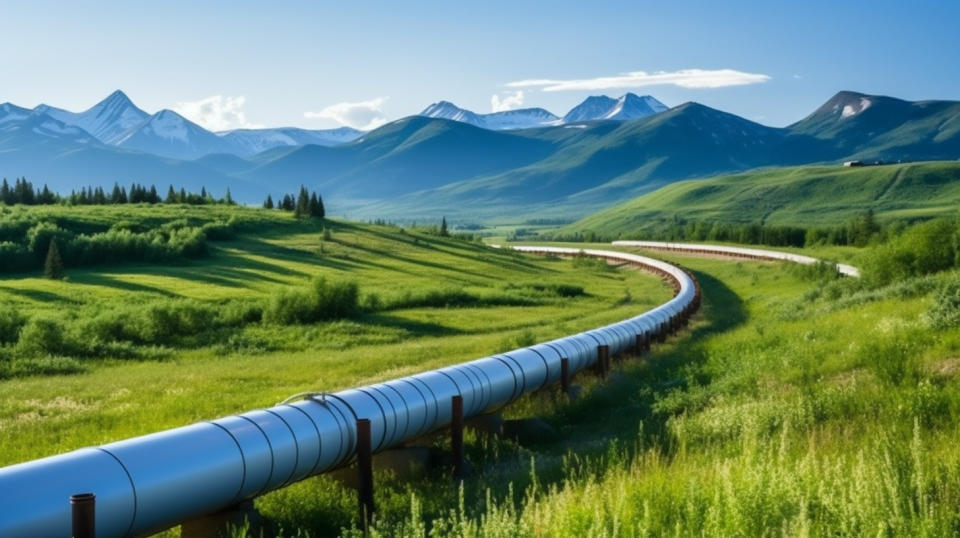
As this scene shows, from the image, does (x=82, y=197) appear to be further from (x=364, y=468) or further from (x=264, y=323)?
(x=364, y=468)

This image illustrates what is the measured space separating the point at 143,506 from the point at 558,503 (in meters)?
4.95

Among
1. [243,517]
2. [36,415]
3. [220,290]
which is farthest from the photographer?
[220,290]

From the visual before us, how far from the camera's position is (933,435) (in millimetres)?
14461

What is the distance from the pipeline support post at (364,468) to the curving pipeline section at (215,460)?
35 cm

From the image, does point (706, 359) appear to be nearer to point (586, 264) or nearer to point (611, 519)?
point (611, 519)

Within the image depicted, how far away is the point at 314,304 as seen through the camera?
54.3 meters

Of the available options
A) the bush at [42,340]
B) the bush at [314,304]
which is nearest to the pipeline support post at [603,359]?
the bush at [42,340]

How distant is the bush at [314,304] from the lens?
5325 centimetres

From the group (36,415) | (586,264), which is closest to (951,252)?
(36,415)

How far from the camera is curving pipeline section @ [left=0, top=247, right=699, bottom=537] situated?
10.8 meters

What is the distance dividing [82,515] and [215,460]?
8.79ft

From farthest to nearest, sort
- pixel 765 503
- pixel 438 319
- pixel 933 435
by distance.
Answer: pixel 438 319, pixel 933 435, pixel 765 503

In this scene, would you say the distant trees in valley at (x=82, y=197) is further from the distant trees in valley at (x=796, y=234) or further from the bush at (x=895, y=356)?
the bush at (x=895, y=356)

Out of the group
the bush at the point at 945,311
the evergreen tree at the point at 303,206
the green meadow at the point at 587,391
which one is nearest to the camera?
the green meadow at the point at 587,391
